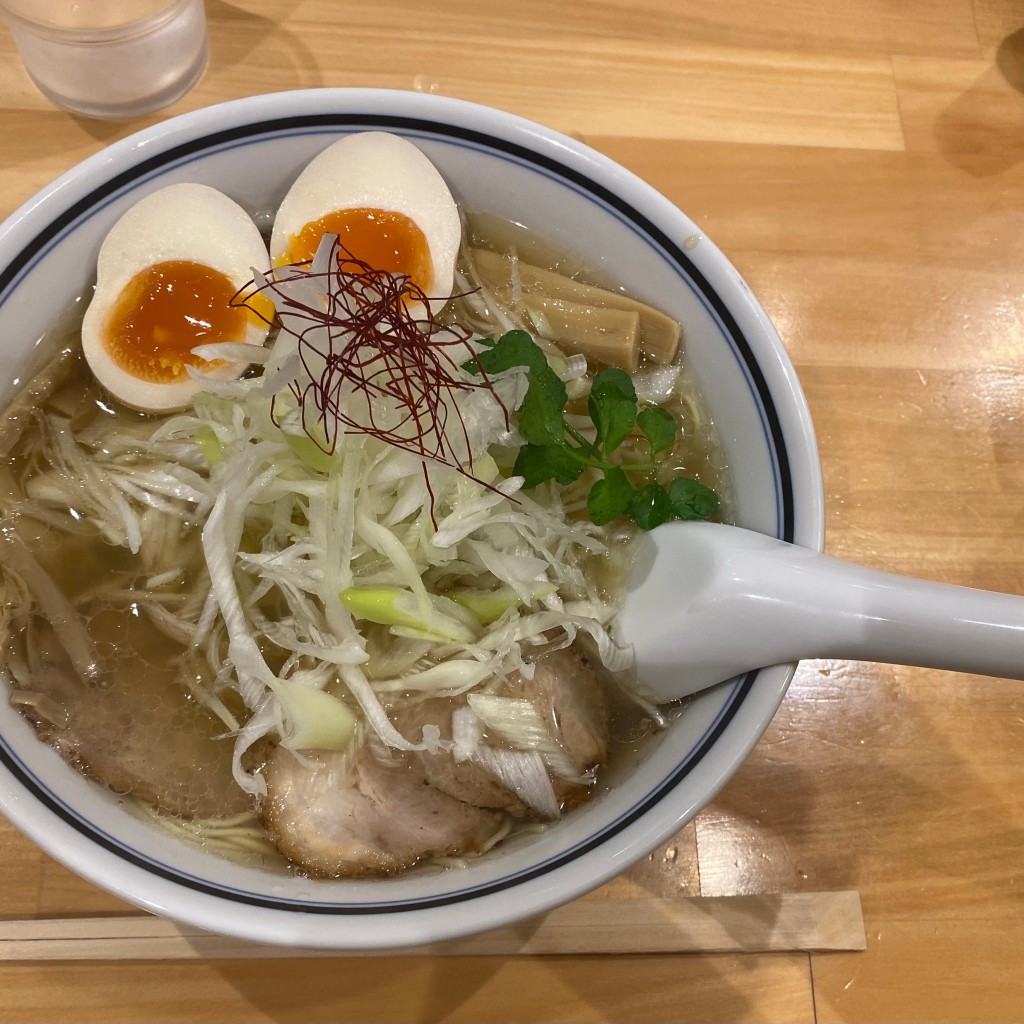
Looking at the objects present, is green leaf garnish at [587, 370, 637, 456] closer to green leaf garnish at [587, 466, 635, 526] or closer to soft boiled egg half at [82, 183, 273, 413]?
green leaf garnish at [587, 466, 635, 526]

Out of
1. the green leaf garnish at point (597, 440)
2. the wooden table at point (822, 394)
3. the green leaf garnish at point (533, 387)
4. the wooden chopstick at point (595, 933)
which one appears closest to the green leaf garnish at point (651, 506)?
the green leaf garnish at point (597, 440)

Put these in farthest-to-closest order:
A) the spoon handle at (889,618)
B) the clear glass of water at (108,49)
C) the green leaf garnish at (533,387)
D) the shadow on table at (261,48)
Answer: the shadow on table at (261,48) → the clear glass of water at (108,49) → the green leaf garnish at (533,387) → the spoon handle at (889,618)

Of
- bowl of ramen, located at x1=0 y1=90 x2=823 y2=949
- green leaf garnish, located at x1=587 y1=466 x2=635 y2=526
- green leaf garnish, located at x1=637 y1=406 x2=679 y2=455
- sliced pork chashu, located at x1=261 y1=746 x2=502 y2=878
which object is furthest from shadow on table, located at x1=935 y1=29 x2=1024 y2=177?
sliced pork chashu, located at x1=261 y1=746 x2=502 y2=878

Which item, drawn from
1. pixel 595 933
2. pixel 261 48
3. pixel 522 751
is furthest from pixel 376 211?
pixel 595 933

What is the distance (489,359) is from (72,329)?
0.60m

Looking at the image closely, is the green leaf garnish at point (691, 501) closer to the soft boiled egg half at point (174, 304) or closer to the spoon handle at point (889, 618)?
the spoon handle at point (889, 618)

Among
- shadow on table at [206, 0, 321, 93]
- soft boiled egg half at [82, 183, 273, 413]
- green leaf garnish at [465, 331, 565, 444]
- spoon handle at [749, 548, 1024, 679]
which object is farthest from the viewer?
shadow on table at [206, 0, 321, 93]

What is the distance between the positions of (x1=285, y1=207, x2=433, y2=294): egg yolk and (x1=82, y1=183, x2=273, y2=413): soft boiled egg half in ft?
0.25

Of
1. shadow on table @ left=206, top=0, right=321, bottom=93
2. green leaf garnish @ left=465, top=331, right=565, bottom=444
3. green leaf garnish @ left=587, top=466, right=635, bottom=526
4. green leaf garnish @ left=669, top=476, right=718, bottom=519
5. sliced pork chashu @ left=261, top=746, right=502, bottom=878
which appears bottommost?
sliced pork chashu @ left=261, top=746, right=502, bottom=878

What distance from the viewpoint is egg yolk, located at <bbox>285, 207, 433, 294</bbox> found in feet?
3.57

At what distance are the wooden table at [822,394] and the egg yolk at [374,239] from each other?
1.60 ft

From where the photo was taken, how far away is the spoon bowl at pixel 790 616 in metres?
0.77

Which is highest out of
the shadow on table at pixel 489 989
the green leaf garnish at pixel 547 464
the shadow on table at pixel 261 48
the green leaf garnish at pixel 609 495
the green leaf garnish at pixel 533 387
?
the shadow on table at pixel 261 48

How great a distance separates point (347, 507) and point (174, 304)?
1.32 ft
